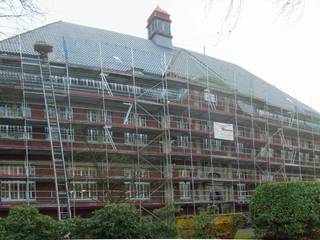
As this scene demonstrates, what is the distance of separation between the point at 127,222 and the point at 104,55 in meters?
21.9

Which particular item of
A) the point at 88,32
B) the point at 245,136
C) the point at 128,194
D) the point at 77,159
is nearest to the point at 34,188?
the point at 77,159

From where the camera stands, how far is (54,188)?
2703 centimetres

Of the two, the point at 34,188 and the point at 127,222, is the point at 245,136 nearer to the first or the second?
the point at 34,188

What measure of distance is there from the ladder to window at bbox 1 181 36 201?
4.82 ft

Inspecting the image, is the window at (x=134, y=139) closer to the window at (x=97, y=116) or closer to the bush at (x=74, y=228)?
the window at (x=97, y=116)

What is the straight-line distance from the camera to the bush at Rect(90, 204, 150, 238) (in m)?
12.4

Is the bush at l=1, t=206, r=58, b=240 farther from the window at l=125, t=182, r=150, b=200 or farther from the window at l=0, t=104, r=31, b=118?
the window at l=125, t=182, r=150, b=200

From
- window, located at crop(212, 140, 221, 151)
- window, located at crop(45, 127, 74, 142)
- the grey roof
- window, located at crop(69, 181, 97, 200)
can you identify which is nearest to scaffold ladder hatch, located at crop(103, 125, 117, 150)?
window, located at crop(45, 127, 74, 142)

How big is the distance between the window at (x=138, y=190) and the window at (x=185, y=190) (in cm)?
276

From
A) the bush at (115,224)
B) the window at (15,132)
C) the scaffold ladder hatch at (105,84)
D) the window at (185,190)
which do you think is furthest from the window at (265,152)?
the bush at (115,224)

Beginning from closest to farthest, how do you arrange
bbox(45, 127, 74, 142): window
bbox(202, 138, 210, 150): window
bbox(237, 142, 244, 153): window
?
bbox(45, 127, 74, 142): window → bbox(202, 138, 210, 150): window → bbox(237, 142, 244, 153): window

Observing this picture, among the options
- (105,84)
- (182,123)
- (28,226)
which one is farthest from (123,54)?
(28,226)

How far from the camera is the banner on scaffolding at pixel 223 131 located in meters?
33.8

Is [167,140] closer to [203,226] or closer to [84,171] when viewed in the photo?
[84,171]
